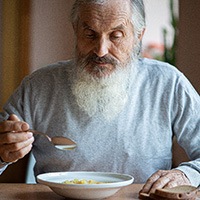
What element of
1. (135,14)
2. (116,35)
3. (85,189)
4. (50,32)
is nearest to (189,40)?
(135,14)

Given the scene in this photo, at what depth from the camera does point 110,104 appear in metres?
2.15

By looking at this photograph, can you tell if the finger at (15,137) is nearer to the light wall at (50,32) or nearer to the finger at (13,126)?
the finger at (13,126)

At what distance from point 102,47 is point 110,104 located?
29cm

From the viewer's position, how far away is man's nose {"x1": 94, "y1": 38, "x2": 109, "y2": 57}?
1.96 metres

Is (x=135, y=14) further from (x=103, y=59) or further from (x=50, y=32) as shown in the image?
(x=50, y=32)

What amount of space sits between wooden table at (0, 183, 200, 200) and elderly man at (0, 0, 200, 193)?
1.02 feet

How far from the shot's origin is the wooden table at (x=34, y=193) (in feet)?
5.13

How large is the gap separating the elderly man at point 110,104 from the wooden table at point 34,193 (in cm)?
31

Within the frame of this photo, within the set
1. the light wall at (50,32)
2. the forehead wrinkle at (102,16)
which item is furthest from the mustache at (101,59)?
the light wall at (50,32)

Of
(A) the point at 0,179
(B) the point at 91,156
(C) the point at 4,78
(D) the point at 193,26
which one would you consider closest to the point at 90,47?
(B) the point at 91,156

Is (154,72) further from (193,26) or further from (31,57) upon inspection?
(31,57)

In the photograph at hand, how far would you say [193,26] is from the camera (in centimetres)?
332

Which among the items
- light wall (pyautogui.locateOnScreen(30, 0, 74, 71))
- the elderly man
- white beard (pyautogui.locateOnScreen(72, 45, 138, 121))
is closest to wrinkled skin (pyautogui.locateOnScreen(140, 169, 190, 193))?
the elderly man

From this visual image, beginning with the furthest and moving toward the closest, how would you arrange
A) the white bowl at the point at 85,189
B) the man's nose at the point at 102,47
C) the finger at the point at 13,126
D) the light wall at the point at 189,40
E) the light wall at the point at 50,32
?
the light wall at the point at 50,32 < the light wall at the point at 189,40 < the man's nose at the point at 102,47 < the finger at the point at 13,126 < the white bowl at the point at 85,189
